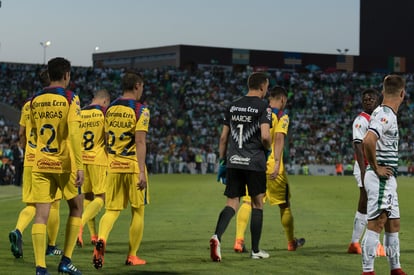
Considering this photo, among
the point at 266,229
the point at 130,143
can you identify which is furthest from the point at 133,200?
the point at 266,229

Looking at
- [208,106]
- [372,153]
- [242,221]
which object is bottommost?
[242,221]

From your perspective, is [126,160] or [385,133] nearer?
[385,133]

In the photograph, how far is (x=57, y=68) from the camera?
8.45 metres

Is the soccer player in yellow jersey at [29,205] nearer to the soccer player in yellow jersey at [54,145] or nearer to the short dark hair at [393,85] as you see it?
the soccer player in yellow jersey at [54,145]

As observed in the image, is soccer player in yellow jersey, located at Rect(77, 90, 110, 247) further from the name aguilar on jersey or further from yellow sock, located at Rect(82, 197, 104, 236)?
the name aguilar on jersey

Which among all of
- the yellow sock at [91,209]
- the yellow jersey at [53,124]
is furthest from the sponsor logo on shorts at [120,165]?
the yellow sock at [91,209]

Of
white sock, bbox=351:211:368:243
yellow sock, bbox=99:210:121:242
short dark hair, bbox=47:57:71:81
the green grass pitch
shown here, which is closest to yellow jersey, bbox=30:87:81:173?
short dark hair, bbox=47:57:71:81

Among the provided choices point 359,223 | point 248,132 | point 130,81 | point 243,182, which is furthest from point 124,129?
point 359,223

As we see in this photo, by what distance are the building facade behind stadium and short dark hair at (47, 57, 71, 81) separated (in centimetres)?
7366

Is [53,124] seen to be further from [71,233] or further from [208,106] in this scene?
[208,106]

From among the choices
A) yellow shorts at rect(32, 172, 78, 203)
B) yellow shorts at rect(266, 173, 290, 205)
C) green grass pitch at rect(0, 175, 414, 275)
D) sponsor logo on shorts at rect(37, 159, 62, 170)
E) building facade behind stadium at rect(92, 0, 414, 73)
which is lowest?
green grass pitch at rect(0, 175, 414, 275)

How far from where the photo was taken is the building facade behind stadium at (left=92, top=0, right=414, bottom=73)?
88.6 metres

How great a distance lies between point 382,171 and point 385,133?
37cm

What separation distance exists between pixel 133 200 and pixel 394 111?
330 centimetres
